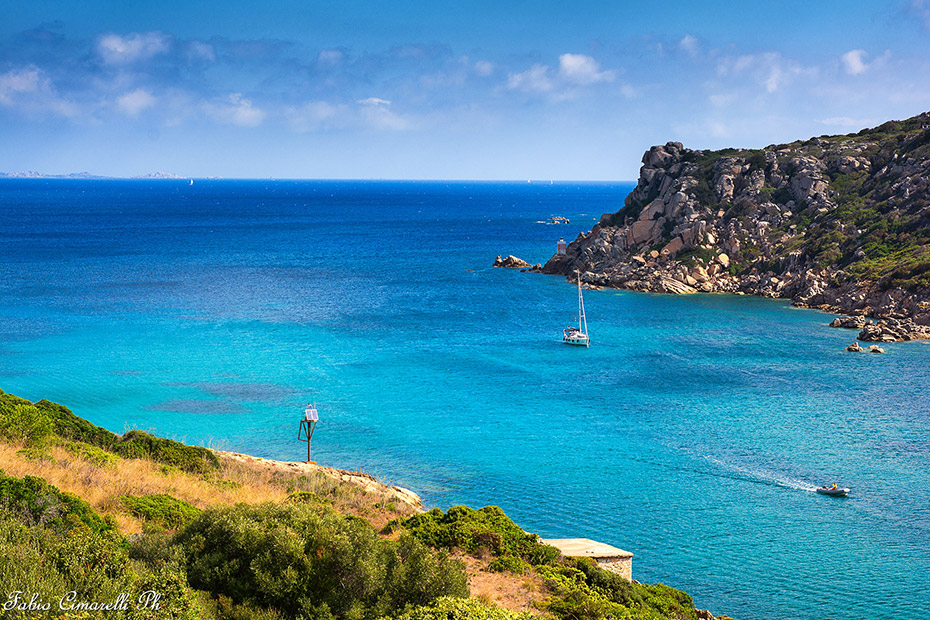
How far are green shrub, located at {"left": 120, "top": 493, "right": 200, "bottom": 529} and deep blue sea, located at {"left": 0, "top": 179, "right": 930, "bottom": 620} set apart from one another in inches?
486

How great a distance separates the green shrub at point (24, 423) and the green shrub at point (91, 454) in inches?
26.0

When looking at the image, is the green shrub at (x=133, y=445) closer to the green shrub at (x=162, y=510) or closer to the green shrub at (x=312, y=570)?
the green shrub at (x=162, y=510)

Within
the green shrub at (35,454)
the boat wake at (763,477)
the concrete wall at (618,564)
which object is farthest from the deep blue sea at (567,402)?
the green shrub at (35,454)

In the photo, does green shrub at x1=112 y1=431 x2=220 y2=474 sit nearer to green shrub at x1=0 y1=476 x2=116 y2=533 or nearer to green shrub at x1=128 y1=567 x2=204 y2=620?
green shrub at x1=0 y1=476 x2=116 y2=533

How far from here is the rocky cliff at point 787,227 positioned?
69312mm

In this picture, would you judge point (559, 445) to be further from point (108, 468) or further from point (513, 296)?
point (513, 296)

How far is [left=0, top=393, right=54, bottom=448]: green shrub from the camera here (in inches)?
804

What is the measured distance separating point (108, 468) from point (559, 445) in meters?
20.1

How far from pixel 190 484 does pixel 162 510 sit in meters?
3.63

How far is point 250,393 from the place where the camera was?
135 ft

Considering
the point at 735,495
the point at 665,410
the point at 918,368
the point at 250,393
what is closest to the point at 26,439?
the point at 250,393

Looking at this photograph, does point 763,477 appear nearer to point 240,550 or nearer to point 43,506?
point 240,550

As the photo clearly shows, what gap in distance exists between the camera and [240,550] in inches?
523

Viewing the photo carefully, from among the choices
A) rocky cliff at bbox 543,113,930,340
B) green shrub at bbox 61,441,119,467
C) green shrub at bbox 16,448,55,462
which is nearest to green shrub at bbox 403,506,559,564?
green shrub at bbox 61,441,119,467
